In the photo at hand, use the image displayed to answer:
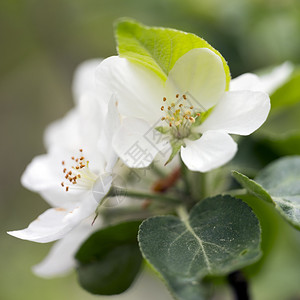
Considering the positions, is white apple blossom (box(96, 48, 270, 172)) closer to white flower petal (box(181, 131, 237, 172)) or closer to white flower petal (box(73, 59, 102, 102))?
white flower petal (box(181, 131, 237, 172))

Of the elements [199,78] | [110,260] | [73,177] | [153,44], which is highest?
[153,44]

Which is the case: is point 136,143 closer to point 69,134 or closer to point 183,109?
point 183,109

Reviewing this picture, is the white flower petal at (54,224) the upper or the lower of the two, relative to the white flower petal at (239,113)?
lower

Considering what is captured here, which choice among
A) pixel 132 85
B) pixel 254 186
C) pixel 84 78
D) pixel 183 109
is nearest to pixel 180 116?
pixel 183 109

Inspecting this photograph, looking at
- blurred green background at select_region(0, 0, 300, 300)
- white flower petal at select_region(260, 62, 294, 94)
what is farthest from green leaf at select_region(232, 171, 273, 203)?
blurred green background at select_region(0, 0, 300, 300)

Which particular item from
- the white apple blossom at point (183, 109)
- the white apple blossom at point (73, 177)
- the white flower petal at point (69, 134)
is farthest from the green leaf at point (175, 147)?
the white flower petal at point (69, 134)

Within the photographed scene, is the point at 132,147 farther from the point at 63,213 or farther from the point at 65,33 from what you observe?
the point at 65,33

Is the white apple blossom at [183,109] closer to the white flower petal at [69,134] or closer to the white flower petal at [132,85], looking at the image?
the white flower petal at [132,85]
